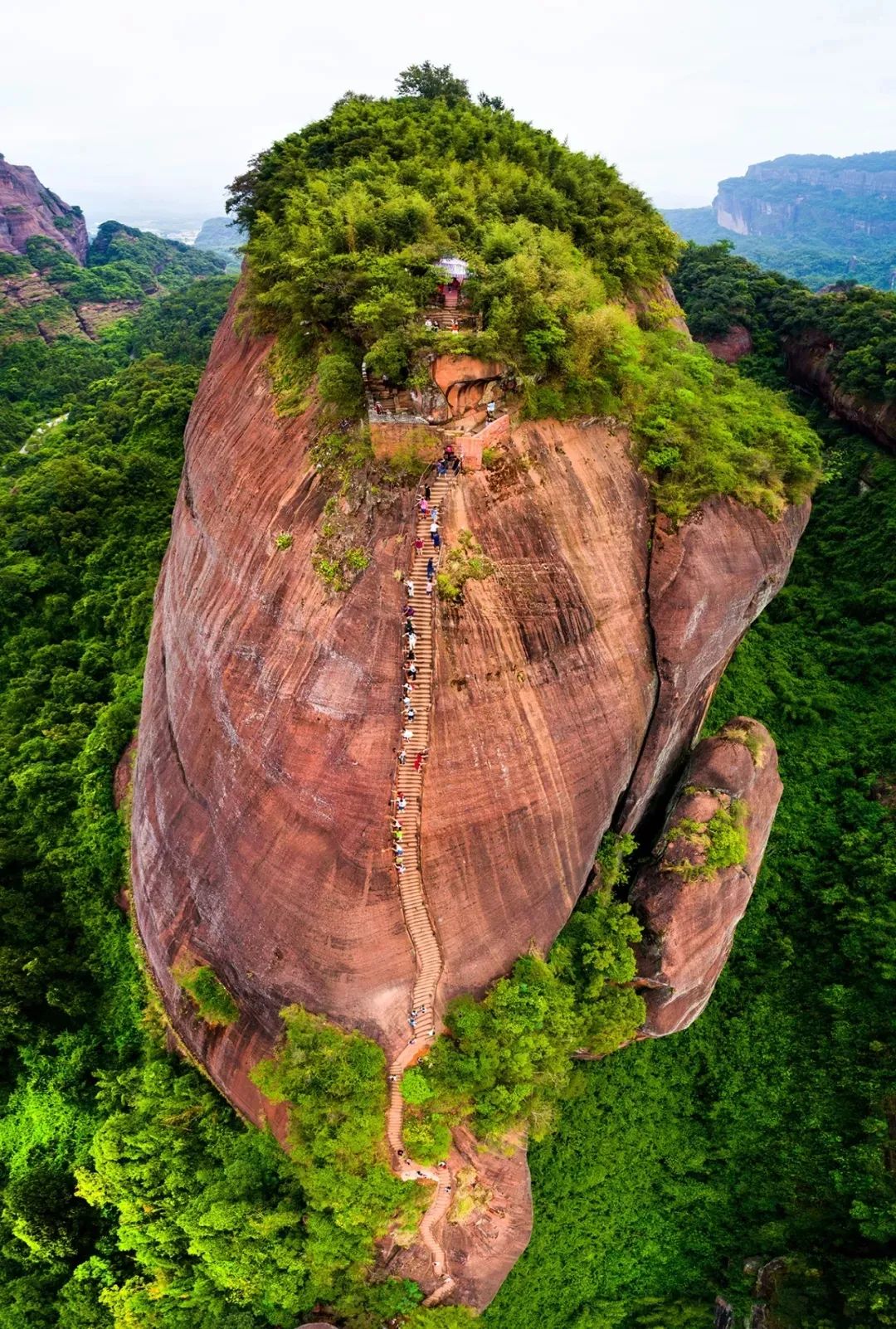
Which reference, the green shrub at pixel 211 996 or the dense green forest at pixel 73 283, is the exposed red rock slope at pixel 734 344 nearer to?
the green shrub at pixel 211 996

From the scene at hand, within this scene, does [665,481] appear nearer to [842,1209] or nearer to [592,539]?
[592,539]

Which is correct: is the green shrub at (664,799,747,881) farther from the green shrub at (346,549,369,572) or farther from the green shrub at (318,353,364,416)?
the green shrub at (318,353,364,416)

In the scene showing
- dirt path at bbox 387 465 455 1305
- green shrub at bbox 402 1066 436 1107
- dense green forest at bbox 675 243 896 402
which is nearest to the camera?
dirt path at bbox 387 465 455 1305

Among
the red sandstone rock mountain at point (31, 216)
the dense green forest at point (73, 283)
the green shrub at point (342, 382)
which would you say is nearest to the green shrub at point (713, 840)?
the green shrub at point (342, 382)

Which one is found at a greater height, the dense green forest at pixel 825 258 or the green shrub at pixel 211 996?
the dense green forest at pixel 825 258

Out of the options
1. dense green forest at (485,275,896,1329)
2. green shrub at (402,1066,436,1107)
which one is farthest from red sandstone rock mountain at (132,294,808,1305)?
dense green forest at (485,275,896,1329)
